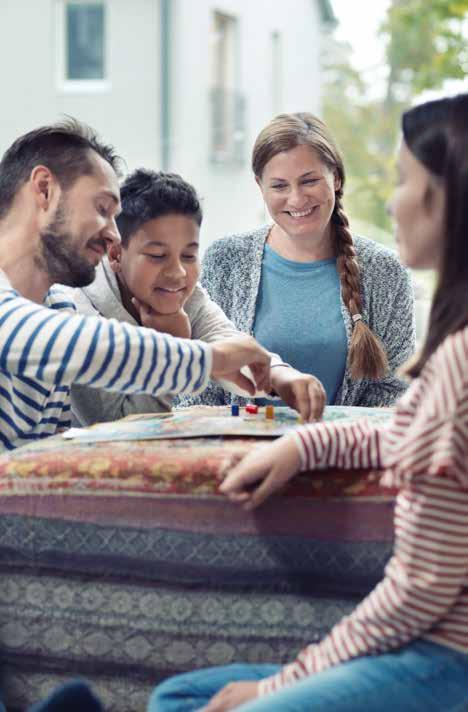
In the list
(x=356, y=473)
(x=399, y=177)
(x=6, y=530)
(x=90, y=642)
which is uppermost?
(x=399, y=177)

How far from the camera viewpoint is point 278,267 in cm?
233

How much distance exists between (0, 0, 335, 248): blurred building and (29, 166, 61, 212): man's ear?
3.27 meters

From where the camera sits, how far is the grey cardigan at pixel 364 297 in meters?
2.23

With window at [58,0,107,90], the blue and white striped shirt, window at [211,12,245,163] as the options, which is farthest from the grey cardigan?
window at [211,12,245,163]

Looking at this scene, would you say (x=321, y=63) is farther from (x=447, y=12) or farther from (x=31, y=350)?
(x=31, y=350)

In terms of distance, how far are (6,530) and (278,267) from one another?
44.3 inches

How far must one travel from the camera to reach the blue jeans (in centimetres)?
108

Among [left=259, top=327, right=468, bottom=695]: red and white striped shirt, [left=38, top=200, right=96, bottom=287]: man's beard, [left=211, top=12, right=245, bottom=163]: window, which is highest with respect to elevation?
[left=211, top=12, right=245, bottom=163]: window

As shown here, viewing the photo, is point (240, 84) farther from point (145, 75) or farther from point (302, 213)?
point (302, 213)

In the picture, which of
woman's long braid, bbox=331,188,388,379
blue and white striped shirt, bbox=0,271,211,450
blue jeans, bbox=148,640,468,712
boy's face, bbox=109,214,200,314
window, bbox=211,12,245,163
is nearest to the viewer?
blue jeans, bbox=148,640,468,712

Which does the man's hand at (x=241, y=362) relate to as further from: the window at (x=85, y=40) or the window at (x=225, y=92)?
the window at (x=225, y=92)

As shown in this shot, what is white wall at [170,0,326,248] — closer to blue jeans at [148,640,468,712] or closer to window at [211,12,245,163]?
window at [211,12,245,163]

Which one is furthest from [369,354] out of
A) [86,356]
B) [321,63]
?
[321,63]

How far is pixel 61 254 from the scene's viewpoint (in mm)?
1628
